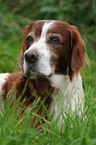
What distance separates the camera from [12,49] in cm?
566

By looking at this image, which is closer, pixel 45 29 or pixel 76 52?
pixel 45 29

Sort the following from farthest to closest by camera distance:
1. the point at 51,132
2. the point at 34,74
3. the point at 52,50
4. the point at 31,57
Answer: the point at 52,50 < the point at 34,74 < the point at 31,57 < the point at 51,132

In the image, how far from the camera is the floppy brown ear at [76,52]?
2857mm

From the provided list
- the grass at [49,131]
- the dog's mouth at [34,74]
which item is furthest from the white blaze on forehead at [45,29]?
the grass at [49,131]

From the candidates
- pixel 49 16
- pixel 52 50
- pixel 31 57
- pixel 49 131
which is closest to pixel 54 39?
pixel 52 50

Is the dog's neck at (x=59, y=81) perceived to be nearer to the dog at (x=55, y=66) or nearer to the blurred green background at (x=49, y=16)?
the dog at (x=55, y=66)

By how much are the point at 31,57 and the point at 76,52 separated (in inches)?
25.7

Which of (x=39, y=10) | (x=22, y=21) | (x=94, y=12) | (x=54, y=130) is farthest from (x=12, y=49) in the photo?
(x=54, y=130)

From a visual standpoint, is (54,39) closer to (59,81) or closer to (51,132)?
(59,81)

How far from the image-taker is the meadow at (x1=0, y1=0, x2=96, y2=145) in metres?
1.87

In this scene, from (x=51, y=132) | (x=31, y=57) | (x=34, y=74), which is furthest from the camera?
(x=34, y=74)

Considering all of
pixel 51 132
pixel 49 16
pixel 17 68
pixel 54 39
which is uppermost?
pixel 49 16

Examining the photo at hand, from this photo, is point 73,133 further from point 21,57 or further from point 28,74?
point 21,57

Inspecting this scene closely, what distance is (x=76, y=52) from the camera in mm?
2893
